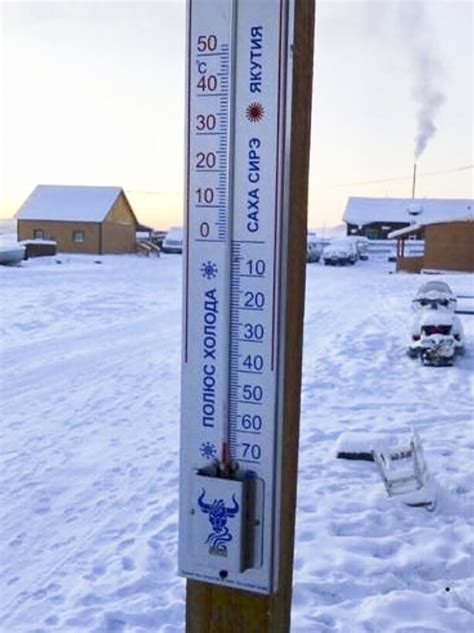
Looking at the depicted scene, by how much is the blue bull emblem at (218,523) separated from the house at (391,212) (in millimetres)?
55916

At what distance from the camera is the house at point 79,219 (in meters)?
45.7

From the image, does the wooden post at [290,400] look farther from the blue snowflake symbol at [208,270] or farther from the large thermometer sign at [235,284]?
the blue snowflake symbol at [208,270]

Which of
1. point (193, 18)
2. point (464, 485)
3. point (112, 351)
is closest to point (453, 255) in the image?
point (112, 351)

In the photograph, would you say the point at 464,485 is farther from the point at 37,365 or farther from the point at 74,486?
the point at 37,365

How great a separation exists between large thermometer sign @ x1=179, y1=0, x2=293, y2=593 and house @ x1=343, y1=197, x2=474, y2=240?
55859 mm

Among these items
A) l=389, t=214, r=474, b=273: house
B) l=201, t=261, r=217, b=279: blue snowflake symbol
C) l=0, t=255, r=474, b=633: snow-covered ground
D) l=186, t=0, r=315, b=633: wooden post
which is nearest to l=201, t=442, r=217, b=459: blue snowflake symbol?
l=186, t=0, r=315, b=633: wooden post

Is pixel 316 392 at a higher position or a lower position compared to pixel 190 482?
lower

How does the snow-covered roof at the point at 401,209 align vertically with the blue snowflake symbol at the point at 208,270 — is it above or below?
above

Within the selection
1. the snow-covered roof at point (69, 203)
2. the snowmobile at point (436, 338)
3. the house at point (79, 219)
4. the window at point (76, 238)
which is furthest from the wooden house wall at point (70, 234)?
the snowmobile at point (436, 338)

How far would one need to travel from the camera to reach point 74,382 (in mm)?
8352

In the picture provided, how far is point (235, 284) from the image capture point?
5.43ft

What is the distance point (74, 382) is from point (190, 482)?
6857mm

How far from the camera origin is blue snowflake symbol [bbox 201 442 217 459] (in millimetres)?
1711

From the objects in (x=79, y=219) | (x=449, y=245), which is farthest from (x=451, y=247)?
(x=79, y=219)
